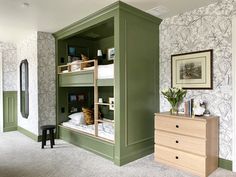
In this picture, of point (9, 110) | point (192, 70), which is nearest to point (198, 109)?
point (192, 70)

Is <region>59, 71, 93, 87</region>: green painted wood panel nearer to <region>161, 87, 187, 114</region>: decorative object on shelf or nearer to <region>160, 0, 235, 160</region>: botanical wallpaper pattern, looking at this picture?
<region>161, 87, 187, 114</region>: decorative object on shelf

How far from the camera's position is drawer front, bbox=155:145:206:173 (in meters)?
2.60

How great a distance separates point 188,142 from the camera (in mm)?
Answer: 2709

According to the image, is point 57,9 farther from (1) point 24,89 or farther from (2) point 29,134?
(2) point 29,134

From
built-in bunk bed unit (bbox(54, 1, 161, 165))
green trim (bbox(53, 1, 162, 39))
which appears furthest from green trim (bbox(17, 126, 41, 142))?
green trim (bbox(53, 1, 162, 39))

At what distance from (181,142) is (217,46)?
152cm

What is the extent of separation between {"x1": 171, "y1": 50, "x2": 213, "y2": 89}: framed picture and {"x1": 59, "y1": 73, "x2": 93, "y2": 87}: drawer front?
1.52 meters

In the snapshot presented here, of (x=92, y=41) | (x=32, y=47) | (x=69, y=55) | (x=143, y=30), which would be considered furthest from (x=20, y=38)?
(x=143, y=30)

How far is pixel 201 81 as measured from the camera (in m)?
3.05

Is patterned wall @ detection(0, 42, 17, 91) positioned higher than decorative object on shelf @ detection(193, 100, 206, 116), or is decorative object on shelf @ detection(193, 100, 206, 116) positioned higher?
patterned wall @ detection(0, 42, 17, 91)

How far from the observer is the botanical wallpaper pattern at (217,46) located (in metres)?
2.77

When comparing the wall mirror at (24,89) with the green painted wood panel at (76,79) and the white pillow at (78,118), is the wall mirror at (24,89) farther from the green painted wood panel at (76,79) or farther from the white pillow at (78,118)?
the white pillow at (78,118)

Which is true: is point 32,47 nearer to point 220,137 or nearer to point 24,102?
point 24,102

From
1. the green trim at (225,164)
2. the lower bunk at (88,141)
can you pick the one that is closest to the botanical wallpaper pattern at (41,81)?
the lower bunk at (88,141)
